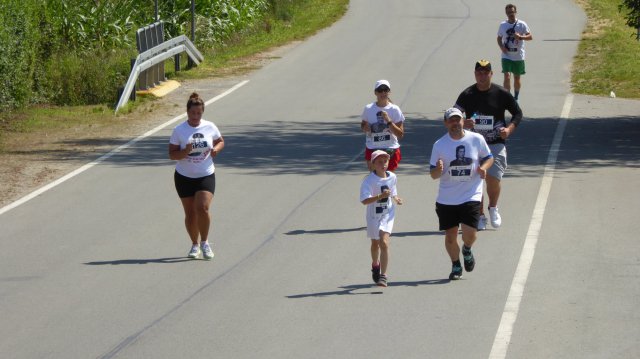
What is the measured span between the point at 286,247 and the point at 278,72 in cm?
1622

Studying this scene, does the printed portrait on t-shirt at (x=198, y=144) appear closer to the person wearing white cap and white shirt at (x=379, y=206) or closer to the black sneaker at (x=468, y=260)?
the person wearing white cap and white shirt at (x=379, y=206)

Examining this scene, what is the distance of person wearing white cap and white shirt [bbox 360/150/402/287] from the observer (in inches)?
444

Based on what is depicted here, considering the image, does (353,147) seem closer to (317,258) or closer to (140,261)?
(317,258)

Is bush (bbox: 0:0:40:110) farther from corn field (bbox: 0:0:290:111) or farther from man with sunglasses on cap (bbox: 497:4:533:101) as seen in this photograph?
man with sunglasses on cap (bbox: 497:4:533:101)

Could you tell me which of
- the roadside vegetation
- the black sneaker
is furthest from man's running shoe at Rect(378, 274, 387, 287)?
the roadside vegetation

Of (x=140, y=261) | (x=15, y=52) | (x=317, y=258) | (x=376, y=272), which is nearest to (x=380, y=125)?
(x=317, y=258)

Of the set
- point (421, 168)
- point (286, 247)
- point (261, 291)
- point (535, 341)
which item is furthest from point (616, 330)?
point (421, 168)

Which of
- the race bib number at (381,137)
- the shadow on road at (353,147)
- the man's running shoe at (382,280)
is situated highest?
the race bib number at (381,137)

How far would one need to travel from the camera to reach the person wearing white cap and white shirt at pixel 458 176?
11.4 m

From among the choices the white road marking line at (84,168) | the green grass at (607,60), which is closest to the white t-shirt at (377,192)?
the white road marking line at (84,168)

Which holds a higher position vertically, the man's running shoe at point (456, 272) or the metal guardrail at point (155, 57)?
the man's running shoe at point (456, 272)

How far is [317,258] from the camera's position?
12.7 meters

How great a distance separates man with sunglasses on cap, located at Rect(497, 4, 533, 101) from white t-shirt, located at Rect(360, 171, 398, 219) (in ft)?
41.3

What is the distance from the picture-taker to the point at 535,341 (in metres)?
9.68
